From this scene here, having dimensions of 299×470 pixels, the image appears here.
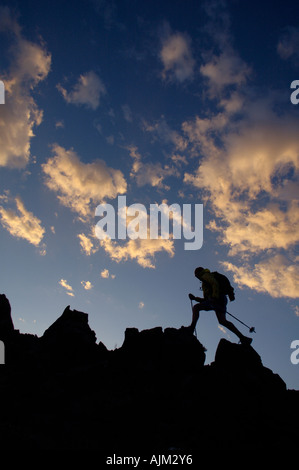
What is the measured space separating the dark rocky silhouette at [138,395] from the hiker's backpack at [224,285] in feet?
7.66

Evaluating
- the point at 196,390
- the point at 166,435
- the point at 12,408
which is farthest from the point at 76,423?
the point at 196,390

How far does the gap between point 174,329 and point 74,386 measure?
450cm

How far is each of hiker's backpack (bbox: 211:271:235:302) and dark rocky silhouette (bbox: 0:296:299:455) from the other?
233cm

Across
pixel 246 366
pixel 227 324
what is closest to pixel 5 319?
pixel 227 324

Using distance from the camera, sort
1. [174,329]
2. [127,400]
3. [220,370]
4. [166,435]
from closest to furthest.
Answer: [166,435], [127,400], [220,370], [174,329]

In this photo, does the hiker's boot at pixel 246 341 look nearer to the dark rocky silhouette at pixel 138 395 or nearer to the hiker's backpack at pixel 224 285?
the dark rocky silhouette at pixel 138 395

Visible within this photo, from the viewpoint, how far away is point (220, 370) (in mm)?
8992

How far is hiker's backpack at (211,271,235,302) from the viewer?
11.5 meters

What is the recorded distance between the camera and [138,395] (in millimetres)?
8141

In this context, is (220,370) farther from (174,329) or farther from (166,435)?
(166,435)

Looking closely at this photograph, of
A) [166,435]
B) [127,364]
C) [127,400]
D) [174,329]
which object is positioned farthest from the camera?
[174,329]

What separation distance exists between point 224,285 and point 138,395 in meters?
6.00

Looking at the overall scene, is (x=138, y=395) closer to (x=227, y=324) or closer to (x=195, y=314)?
(x=195, y=314)
